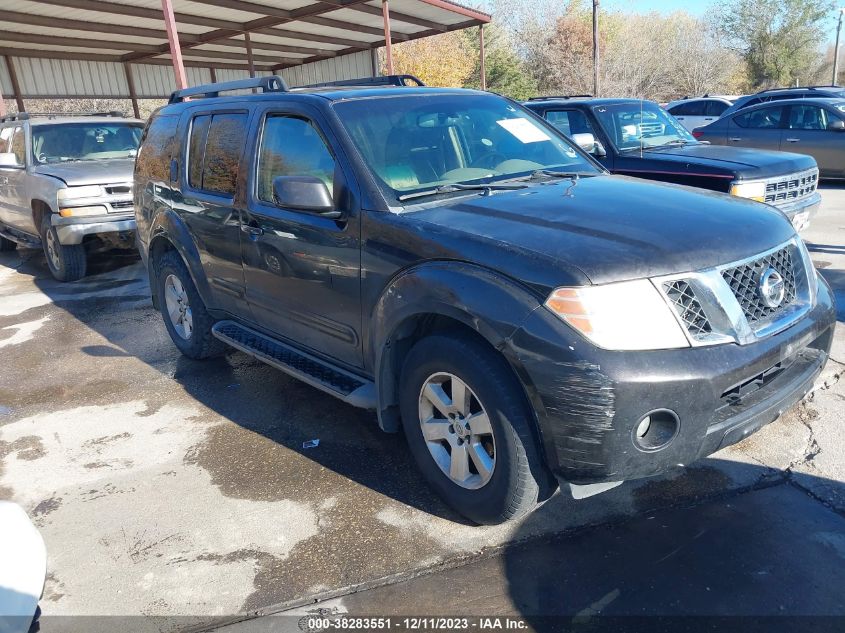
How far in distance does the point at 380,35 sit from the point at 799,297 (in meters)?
16.8

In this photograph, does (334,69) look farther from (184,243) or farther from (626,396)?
(626,396)

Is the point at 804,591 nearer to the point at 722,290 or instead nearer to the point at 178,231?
the point at 722,290

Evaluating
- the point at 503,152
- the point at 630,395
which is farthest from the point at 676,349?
the point at 503,152

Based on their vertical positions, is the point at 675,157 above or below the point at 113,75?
below

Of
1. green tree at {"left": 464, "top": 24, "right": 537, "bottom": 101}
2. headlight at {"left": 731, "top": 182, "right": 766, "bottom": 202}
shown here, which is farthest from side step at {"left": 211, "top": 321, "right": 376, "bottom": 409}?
green tree at {"left": 464, "top": 24, "right": 537, "bottom": 101}

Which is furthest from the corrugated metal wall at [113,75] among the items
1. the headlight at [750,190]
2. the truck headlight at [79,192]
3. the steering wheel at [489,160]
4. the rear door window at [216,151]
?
the steering wheel at [489,160]

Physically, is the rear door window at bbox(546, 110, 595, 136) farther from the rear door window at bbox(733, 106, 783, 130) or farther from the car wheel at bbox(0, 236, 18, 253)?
the car wheel at bbox(0, 236, 18, 253)

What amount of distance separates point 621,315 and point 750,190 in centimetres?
447

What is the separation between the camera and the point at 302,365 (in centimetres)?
381

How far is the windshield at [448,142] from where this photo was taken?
3.43 m

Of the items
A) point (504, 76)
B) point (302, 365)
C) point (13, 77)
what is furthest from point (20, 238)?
point (504, 76)

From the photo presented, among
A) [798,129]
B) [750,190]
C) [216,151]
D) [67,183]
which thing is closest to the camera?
[216,151]

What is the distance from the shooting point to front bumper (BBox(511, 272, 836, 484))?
7.73ft

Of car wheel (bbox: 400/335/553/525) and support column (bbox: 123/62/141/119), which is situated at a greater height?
support column (bbox: 123/62/141/119)
